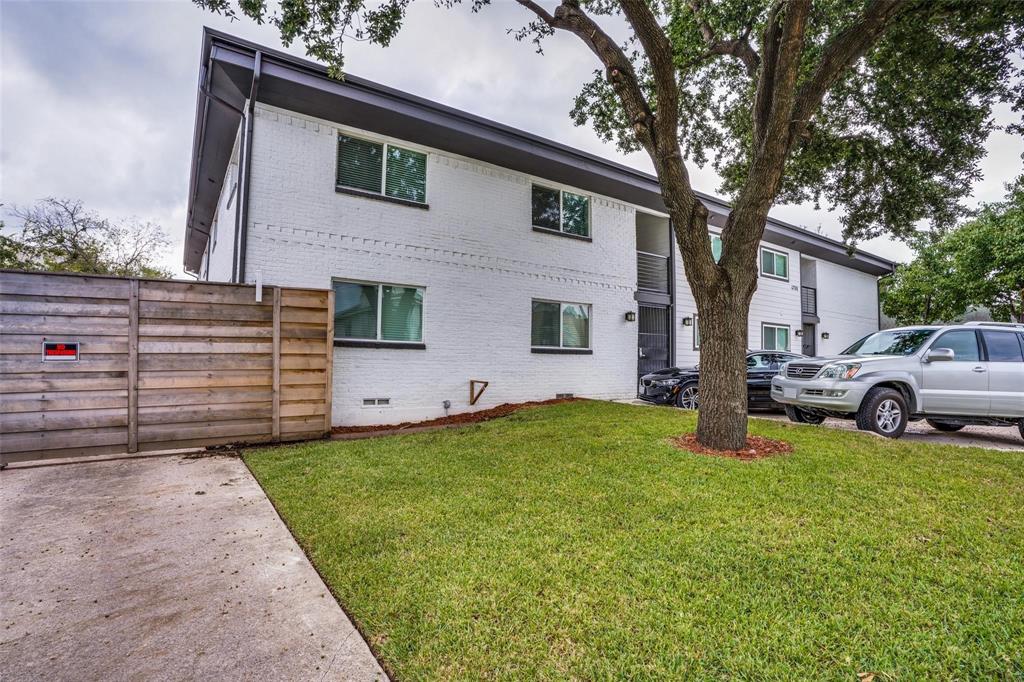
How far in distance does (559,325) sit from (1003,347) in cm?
757

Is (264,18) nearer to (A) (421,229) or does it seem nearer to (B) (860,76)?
(A) (421,229)

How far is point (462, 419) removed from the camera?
28.5 feet

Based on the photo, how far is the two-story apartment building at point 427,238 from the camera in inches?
294

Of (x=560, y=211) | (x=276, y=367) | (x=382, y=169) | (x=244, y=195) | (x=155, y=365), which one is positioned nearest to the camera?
(x=155, y=365)

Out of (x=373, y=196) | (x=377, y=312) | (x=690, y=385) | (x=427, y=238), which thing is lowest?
(x=690, y=385)

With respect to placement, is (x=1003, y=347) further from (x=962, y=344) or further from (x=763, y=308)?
(x=763, y=308)

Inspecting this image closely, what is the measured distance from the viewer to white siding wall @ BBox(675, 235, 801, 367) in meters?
13.3

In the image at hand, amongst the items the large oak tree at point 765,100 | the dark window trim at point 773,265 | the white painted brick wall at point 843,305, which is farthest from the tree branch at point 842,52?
the white painted brick wall at point 843,305

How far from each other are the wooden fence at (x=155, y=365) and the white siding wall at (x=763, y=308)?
10357 mm

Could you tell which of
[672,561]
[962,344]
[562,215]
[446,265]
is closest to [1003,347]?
[962,344]

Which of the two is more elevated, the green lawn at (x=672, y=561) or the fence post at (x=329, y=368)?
the fence post at (x=329, y=368)

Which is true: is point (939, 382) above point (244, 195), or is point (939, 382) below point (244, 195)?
below

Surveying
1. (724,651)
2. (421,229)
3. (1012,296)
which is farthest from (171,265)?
(1012,296)

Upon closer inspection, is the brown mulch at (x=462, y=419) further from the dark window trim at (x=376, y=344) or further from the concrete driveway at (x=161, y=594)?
the concrete driveway at (x=161, y=594)
